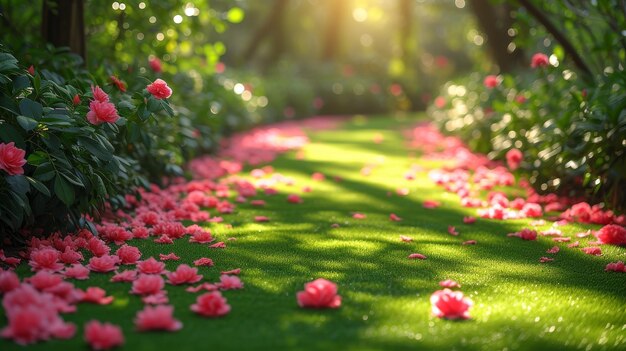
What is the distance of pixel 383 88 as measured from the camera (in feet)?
64.7

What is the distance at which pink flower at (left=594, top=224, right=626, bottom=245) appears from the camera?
373 cm

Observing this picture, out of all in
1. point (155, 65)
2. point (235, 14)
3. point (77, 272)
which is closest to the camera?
point (77, 272)

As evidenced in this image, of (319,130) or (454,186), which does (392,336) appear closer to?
(454,186)

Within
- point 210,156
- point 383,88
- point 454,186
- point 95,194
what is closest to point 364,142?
point 210,156

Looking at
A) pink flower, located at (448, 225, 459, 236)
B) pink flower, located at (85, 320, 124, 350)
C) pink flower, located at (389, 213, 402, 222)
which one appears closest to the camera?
pink flower, located at (85, 320, 124, 350)

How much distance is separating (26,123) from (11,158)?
162 millimetres

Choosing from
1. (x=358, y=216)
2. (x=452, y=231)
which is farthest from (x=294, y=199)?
(x=452, y=231)

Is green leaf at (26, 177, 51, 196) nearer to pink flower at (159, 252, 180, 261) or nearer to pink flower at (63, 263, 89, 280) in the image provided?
pink flower at (63, 263, 89, 280)

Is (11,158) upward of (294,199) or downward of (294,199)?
upward

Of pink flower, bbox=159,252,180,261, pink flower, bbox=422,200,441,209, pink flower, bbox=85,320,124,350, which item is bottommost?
pink flower, bbox=422,200,441,209

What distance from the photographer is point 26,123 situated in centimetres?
288

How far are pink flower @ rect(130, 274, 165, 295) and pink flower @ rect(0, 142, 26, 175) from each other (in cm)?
71

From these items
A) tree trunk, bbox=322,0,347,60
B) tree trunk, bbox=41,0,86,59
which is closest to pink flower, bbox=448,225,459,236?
A: tree trunk, bbox=41,0,86,59

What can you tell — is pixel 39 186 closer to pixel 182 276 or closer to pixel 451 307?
pixel 182 276
